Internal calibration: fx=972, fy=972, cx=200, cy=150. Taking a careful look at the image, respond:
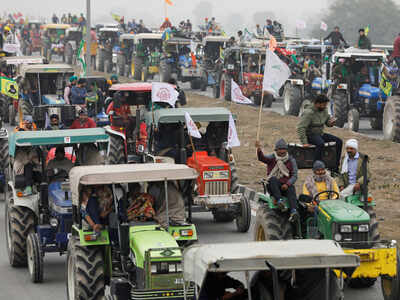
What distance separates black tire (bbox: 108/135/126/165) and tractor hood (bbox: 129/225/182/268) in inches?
343

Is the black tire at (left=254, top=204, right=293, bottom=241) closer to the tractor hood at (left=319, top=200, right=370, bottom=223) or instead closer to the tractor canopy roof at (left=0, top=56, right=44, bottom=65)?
the tractor hood at (left=319, top=200, right=370, bottom=223)

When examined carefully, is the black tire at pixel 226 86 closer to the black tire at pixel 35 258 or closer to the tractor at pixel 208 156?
the tractor at pixel 208 156

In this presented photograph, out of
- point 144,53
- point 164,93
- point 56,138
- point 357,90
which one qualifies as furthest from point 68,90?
point 144,53

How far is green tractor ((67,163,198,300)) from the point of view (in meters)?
10.0

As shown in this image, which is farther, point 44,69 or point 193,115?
point 44,69

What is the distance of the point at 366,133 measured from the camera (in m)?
28.1

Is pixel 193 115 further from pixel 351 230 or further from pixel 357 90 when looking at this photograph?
pixel 357 90

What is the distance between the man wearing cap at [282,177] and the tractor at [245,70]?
70.8ft

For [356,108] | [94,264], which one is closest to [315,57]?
[356,108]

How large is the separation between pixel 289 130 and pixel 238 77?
→ 8389mm

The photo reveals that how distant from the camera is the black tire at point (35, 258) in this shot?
1284 centimetres

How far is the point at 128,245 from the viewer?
10656mm

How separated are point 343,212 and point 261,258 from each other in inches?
144

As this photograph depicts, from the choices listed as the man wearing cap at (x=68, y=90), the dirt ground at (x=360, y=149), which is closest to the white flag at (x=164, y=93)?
the dirt ground at (x=360, y=149)
